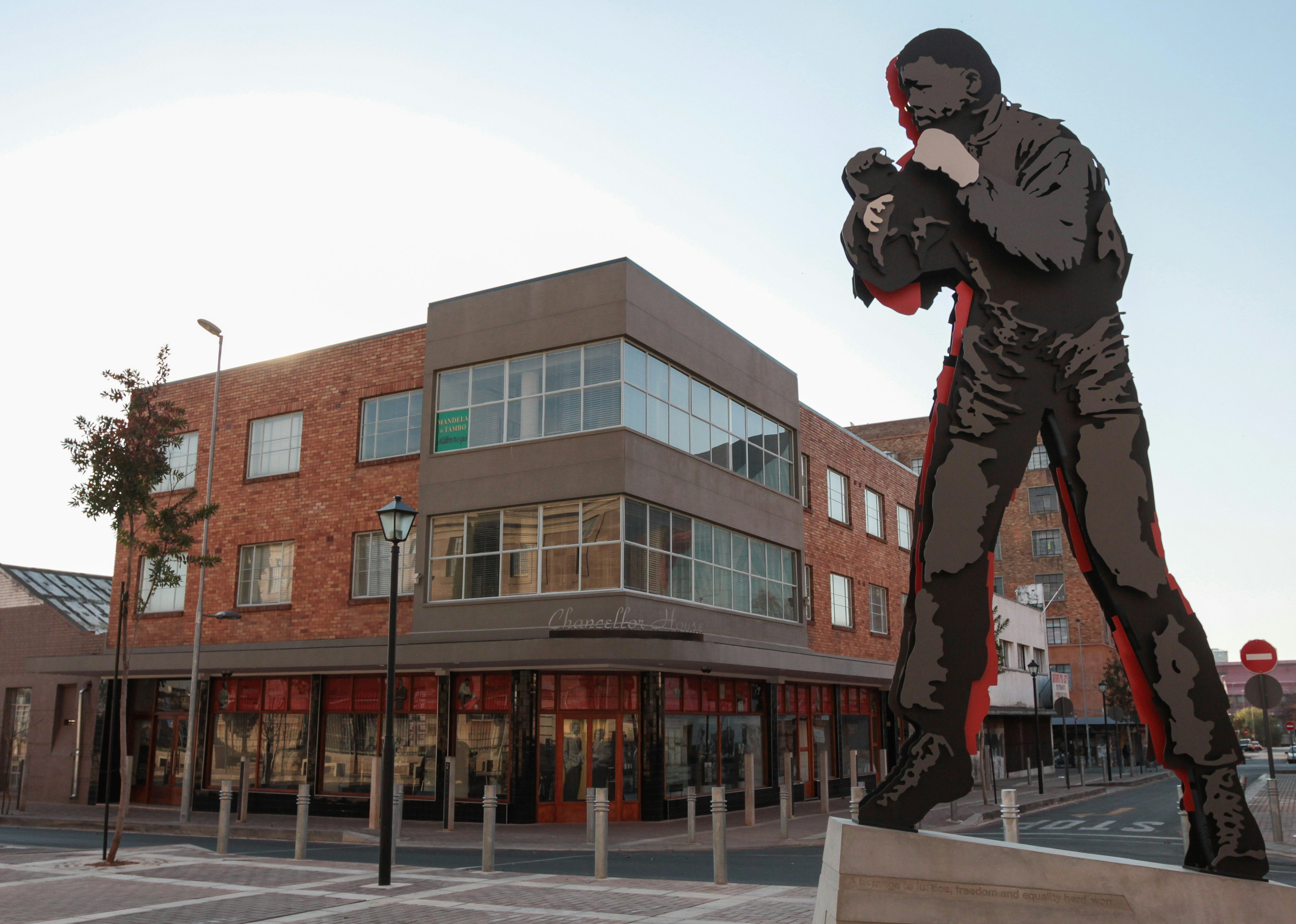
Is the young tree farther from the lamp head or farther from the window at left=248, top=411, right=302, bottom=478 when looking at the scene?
the window at left=248, top=411, right=302, bottom=478

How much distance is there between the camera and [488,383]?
79.8 ft

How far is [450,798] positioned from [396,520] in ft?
32.7

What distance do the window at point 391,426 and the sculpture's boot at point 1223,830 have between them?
66.6 feet

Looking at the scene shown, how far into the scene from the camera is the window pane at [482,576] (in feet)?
75.4

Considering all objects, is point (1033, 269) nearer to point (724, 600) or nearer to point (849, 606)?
point (724, 600)

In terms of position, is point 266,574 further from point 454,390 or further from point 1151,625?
point 1151,625

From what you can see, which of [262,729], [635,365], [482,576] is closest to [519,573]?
[482,576]

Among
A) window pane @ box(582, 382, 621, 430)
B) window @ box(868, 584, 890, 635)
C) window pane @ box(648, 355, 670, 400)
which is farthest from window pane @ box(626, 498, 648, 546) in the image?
window @ box(868, 584, 890, 635)

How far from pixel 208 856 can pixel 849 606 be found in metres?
21.7

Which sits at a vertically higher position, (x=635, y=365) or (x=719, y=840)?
(x=635, y=365)

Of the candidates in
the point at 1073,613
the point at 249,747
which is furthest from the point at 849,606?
the point at 1073,613

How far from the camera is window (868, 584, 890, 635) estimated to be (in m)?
35.2

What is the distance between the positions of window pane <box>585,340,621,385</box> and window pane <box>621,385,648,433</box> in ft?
1.29

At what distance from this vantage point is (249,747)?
87.5 feet
